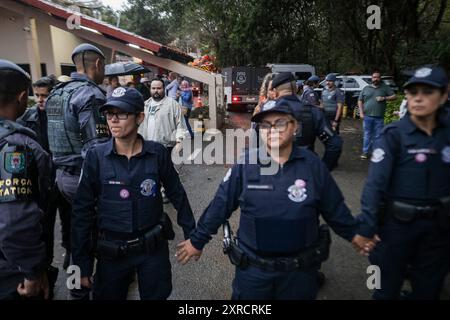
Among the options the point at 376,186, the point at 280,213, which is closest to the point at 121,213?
the point at 280,213

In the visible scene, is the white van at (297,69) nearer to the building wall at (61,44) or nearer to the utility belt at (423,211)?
the building wall at (61,44)

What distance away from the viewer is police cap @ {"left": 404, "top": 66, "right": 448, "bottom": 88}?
226 centimetres

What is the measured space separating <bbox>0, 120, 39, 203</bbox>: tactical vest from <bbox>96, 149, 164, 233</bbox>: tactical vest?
46 cm

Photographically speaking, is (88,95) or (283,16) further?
(283,16)

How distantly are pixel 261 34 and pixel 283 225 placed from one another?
65.4 feet

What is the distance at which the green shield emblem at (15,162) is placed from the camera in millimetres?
1771

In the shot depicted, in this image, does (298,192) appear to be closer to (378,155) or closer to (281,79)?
(378,155)

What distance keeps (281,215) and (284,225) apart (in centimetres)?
6

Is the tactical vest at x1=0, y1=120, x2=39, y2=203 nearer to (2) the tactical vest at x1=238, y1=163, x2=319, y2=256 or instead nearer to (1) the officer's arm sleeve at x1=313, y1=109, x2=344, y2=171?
(2) the tactical vest at x1=238, y1=163, x2=319, y2=256

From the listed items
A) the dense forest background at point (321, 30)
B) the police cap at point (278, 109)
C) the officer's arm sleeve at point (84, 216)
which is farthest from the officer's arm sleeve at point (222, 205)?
the dense forest background at point (321, 30)

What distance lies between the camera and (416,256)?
96.5 inches

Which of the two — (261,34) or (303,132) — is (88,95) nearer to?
(303,132)

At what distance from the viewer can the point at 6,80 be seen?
1910 millimetres
